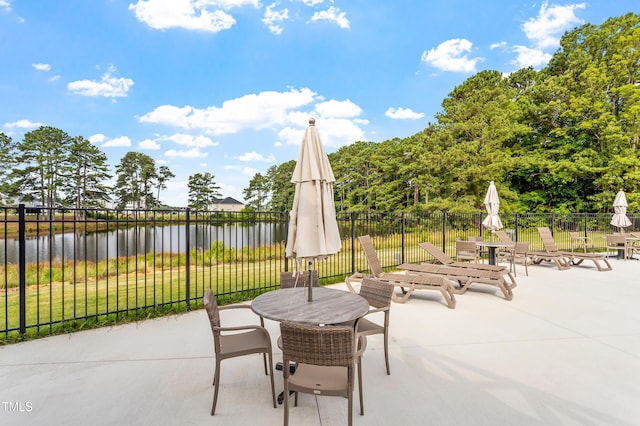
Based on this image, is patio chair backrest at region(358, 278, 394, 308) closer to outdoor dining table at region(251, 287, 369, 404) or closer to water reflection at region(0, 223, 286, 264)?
outdoor dining table at region(251, 287, 369, 404)

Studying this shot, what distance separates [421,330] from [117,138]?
189 ft

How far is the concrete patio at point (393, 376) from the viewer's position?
238 centimetres

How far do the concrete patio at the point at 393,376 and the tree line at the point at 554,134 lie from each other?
59.5ft

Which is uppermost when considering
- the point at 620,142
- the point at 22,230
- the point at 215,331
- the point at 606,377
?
the point at 620,142

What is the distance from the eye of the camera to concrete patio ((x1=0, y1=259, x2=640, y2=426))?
238 centimetres

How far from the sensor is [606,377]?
297cm

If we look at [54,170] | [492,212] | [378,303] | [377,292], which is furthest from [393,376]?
[54,170]

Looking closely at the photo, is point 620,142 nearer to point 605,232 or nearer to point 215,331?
point 605,232

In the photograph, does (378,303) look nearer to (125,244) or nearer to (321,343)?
(321,343)

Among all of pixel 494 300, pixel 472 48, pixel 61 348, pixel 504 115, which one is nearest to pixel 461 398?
pixel 494 300

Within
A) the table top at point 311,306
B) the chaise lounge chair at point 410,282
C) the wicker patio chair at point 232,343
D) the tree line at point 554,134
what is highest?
the tree line at point 554,134

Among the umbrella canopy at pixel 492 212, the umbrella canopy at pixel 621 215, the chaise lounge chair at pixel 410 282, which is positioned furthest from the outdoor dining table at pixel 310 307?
the umbrella canopy at pixel 621 215

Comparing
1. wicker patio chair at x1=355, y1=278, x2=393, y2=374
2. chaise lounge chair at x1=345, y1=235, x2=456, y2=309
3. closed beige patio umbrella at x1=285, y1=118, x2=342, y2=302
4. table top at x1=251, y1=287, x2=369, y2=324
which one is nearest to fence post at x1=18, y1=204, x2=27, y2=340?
table top at x1=251, y1=287, x2=369, y2=324

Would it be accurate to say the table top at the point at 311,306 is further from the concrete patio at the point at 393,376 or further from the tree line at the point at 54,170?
the tree line at the point at 54,170
